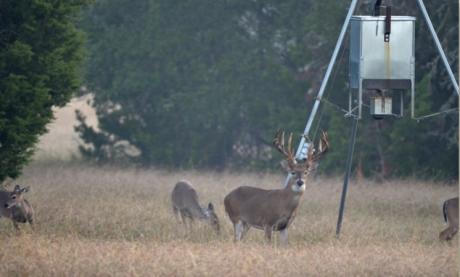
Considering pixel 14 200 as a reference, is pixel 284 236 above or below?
below

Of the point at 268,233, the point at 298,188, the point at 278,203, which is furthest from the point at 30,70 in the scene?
the point at 298,188

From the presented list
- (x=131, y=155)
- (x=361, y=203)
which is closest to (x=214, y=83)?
(x=131, y=155)

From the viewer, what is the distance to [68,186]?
846 inches

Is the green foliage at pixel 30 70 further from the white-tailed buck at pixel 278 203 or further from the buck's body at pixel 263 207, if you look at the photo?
the white-tailed buck at pixel 278 203

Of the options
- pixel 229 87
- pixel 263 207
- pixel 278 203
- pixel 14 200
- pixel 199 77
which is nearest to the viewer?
pixel 278 203

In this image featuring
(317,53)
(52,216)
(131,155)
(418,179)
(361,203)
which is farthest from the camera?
(131,155)

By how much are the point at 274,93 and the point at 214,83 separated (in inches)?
70.4

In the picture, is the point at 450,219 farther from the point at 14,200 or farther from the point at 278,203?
the point at 14,200

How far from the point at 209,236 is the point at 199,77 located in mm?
14882

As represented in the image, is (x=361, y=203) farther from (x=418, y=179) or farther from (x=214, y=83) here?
(x=214, y=83)

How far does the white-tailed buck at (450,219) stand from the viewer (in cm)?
1479

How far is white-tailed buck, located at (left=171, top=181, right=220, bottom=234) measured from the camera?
52.6ft

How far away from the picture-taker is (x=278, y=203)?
563 inches

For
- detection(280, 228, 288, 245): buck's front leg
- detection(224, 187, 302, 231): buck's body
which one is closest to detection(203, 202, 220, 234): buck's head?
detection(224, 187, 302, 231): buck's body
